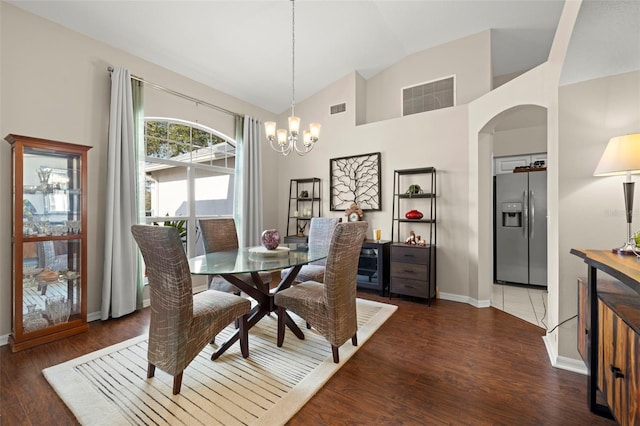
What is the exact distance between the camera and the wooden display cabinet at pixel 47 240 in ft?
7.59

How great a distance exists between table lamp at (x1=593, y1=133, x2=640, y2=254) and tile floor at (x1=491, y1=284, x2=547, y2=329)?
5.30 ft

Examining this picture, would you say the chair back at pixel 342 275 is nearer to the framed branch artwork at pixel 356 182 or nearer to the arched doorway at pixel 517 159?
the framed branch artwork at pixel 356 182

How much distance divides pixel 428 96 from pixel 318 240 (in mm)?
2695

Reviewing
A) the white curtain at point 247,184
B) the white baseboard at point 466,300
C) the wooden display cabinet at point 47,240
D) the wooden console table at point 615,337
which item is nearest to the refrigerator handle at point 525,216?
the white baseboard at point 466,300

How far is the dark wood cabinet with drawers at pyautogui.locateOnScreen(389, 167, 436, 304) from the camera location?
3477 millimetres

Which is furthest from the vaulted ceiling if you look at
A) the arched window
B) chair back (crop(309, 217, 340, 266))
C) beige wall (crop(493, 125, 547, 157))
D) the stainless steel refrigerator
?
chair back (crop(309, 217, 340, 266))

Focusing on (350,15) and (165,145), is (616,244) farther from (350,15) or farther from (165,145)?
(165,145)

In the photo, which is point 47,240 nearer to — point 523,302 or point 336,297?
point 336,297

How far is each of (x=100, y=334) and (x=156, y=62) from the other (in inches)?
124

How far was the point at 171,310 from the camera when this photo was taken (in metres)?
1.71

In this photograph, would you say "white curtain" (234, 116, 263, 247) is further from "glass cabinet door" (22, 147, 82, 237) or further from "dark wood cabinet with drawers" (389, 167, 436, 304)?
"dark wood cabinet with drawers" (389, 167, 436, 304)

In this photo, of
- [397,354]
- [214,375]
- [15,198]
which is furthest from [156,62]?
[397,354]

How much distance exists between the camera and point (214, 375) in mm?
1951

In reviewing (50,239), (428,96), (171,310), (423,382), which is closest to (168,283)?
(171,310)
